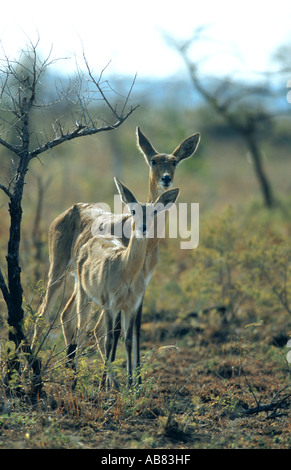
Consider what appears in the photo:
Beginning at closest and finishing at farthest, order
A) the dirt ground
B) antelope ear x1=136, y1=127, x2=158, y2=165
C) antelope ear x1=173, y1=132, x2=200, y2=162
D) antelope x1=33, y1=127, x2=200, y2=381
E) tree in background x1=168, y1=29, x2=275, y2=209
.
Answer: the dirt ground < antelope x1=33, y1=127, x2=200, y2=381 < antelope ear x1=173, y1=132, x2=200, y2=162 < antelope ear x1=136, y1=127, x2=158, y2=165 < tree in background x1=168, y1=29, x2=275, y2=209

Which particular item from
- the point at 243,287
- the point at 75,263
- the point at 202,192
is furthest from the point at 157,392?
the point at 202,192

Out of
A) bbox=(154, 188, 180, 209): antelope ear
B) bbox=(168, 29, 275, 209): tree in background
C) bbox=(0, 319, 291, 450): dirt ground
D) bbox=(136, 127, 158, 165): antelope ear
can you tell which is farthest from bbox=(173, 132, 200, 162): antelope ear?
bbox=(168, 29, 275, 209): tree in background

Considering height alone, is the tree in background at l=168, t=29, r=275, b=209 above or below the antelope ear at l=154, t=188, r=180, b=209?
above

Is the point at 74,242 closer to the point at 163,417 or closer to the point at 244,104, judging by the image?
the point at 163,417

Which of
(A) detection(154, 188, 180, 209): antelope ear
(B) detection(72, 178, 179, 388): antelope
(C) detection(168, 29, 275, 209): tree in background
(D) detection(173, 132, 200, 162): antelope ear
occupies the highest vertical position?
(C) detection(168, 29, 275, 209): tree in background

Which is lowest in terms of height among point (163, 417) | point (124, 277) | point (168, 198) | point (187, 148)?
point (163, 417)

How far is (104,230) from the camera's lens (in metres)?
8.20

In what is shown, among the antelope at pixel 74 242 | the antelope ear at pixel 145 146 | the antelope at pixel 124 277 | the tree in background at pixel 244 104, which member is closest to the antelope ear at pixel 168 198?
the antelope at pixel 124 277

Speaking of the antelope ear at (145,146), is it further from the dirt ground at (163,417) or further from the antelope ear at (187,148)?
the dirt ground at (163,417)

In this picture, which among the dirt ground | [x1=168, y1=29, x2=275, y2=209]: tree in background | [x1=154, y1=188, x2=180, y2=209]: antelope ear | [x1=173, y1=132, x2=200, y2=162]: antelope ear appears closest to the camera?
the dirt ground

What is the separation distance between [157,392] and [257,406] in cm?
128

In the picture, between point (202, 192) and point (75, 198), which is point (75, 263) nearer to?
point (75, 198)

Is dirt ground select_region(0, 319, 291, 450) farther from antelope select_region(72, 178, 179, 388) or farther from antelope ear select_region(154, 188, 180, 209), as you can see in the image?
antelope ear select_region(154, 188, 180, 209)

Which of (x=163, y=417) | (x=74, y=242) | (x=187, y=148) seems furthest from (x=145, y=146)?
(x=163, y=417)
